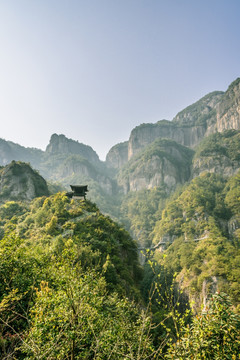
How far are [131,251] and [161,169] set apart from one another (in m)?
98.9

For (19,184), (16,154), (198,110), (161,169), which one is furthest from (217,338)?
(198,110)

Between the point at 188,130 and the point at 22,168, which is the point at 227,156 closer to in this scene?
the point at 188,130

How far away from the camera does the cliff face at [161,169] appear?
11881 centimetres

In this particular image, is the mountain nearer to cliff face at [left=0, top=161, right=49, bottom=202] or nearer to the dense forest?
the dense forest

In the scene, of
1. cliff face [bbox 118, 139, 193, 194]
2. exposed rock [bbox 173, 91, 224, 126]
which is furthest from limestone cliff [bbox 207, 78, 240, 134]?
exposed rock [bbox 173, 91, 224, 126]

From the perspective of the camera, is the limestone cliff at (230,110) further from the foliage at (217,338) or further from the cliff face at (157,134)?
the foliage at (217,338)

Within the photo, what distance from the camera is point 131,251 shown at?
27.9 meters

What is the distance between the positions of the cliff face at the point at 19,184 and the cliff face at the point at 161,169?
8601 centimetres

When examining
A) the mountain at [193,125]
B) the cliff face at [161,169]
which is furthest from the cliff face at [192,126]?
the cliff face at [161,169]

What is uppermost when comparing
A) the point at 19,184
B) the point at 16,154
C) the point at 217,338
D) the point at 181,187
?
the point at 16,154

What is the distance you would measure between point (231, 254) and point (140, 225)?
53345 millimetres

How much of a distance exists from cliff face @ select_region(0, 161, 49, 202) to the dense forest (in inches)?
10.0

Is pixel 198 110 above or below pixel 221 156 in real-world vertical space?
above

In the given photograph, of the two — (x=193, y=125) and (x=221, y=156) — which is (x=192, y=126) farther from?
(x=221, y=156)
